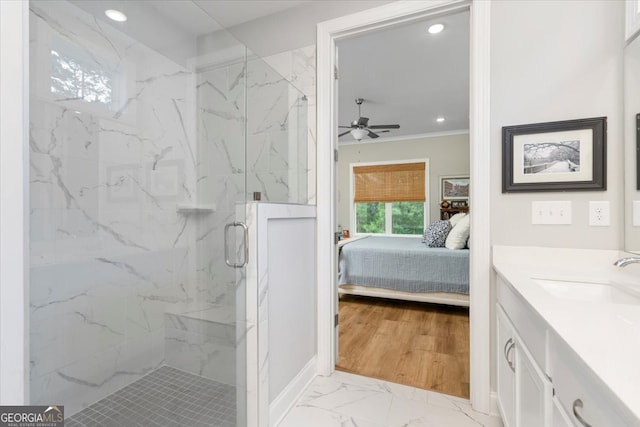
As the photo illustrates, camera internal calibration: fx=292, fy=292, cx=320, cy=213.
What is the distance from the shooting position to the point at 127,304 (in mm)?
1812

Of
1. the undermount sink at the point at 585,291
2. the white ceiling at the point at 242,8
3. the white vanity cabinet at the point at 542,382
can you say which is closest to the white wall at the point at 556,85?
the undermount sink at the point at 585,291

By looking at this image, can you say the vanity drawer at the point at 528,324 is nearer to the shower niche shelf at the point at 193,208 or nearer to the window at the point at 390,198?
the shower niche shelf at the point at 193,208

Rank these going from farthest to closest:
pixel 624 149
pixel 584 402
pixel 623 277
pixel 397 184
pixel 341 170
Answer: pixel 341 170 < pixel 397 184 < pixel 624 149 < pixel 623 277 < pixel 584 402

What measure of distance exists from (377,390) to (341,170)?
16.9 ft

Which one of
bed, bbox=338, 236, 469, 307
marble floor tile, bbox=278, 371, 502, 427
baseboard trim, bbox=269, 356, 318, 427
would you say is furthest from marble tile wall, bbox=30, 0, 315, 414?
bed, bbox=338, 236, 469, 307

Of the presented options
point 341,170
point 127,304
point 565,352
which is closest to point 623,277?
point 565,352

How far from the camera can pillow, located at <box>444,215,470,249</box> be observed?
3586 millimetres

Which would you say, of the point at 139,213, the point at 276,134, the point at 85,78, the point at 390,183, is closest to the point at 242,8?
the point at 276,134

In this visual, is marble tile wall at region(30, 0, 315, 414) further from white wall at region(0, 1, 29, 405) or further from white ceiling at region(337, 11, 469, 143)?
white ceiling at region(337, 11, 469, 143)

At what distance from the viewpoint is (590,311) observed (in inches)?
32.6

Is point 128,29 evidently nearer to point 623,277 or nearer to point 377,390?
point 377,390

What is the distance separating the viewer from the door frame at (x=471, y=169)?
1.67 meters

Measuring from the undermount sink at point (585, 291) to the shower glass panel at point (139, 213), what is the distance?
58.4 inches

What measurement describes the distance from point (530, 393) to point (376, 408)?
→ 1.01 metres
